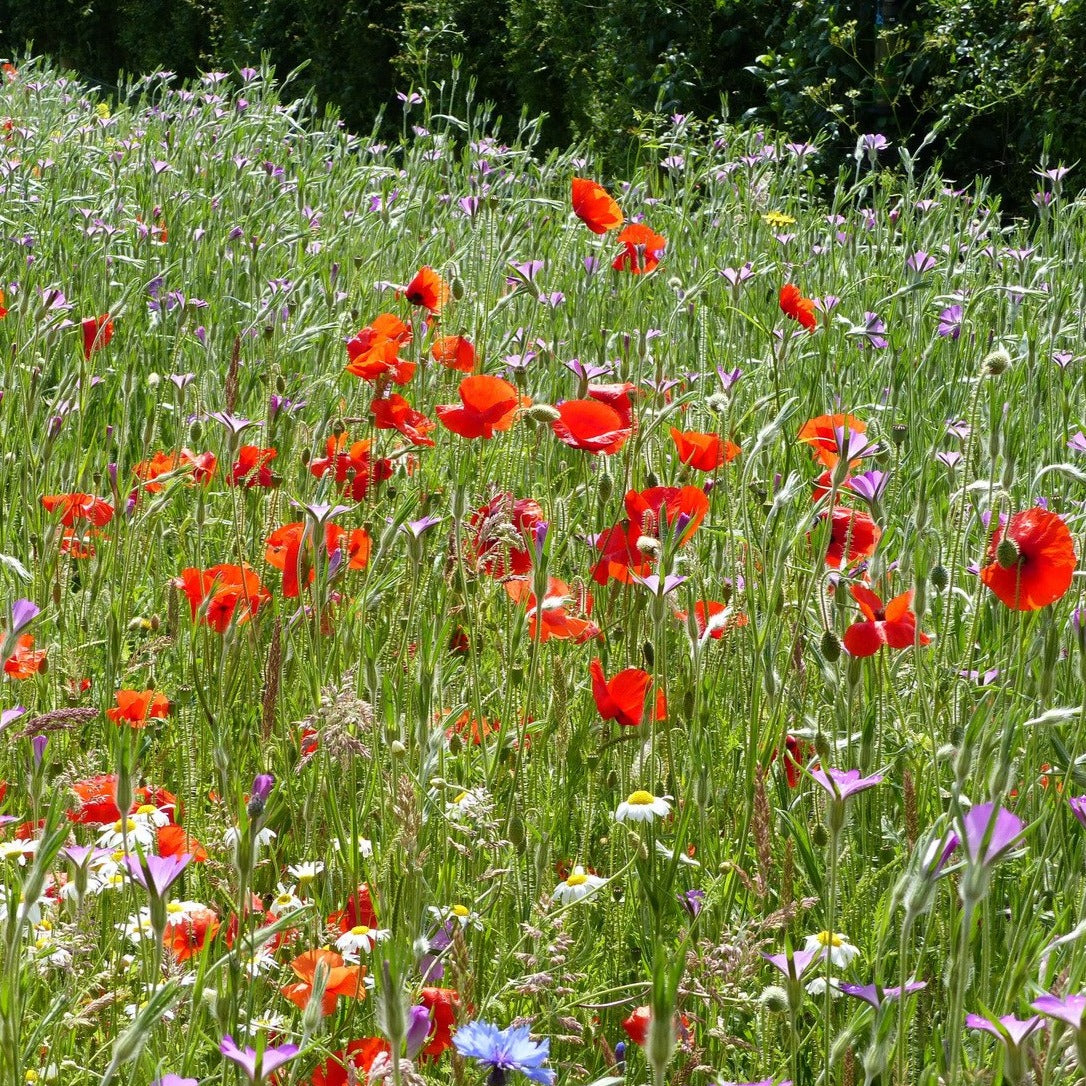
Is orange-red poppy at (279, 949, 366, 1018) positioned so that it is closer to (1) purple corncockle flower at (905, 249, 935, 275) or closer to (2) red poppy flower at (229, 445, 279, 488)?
(2) red poppy flower at (229, 445, 279, 488)

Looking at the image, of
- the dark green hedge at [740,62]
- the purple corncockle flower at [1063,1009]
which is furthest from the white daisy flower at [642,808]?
the dark green hedge at [740,62]

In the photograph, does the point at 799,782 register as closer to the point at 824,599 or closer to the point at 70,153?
the point at 824,599

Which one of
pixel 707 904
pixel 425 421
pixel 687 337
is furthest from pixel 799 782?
pixel 687 337

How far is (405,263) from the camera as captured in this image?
4082 mm

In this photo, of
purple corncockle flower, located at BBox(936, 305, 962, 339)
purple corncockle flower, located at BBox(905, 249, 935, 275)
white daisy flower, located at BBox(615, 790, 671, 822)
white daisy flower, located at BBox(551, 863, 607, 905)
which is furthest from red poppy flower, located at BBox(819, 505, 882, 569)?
purple corncockle flower, located at BBox(905, 249, 935, 275)

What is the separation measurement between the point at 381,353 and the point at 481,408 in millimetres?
274

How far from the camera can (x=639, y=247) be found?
8.62 ft

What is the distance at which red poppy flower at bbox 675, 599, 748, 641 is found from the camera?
144 centimetres

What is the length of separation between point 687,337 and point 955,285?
1.39 m

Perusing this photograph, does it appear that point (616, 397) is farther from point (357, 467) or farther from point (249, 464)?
point (249, 464)

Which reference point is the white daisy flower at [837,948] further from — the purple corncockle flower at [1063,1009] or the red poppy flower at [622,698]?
the purple corncockle flower at [1063,1009]

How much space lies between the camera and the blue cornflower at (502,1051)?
2.67ft

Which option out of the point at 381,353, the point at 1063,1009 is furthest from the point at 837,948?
the point at 381,353

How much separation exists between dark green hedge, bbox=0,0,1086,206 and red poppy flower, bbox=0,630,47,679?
3.51 m
